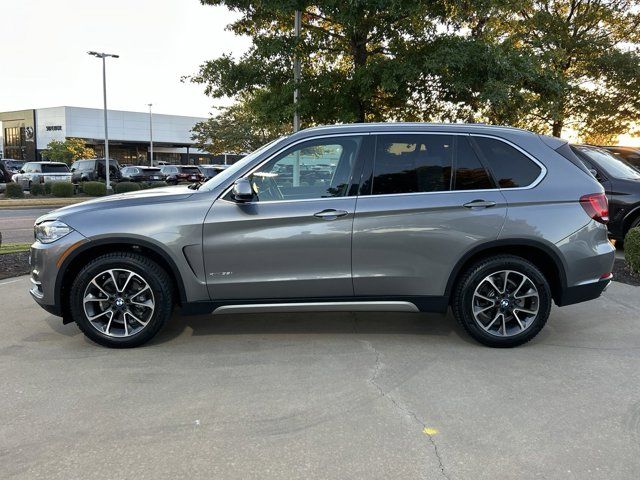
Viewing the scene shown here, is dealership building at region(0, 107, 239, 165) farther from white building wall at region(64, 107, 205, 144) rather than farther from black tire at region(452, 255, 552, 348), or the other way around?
black tire at region(452, 255, 552, 348)

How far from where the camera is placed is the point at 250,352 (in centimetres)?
431

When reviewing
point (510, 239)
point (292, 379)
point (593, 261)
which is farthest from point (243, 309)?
point (593, 261)

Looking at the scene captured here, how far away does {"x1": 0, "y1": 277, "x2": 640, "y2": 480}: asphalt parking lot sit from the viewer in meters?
2.72

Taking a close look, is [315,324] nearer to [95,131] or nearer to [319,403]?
[319,403]

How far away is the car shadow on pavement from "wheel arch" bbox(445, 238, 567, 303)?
72cm

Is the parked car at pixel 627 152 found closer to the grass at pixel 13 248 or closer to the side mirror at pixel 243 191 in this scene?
the side mirror at pixel 243 191

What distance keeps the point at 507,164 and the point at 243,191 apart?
2.27m

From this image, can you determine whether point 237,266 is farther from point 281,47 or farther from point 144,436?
point 281,47

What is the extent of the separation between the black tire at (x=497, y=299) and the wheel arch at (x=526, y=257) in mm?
62

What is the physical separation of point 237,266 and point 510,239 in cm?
229

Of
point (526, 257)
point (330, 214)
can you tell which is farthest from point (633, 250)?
point (330, 214)

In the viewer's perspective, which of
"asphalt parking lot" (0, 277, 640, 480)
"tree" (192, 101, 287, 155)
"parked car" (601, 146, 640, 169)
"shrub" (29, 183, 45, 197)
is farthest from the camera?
"tree" (192, 101, 287, 155)

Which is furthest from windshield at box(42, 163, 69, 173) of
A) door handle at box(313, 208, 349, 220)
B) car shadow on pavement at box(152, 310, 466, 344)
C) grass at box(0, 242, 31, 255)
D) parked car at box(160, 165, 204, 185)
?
door handle at box(313, 208, 349, 220)

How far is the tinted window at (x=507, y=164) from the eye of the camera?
14.3 feet
